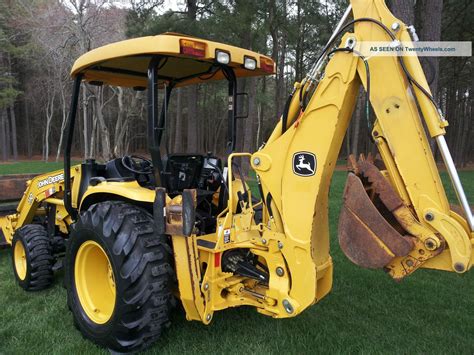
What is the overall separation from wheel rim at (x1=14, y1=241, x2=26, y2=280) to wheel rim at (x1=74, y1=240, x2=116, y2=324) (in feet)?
4.87

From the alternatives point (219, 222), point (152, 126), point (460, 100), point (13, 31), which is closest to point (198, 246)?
point (219, 222)

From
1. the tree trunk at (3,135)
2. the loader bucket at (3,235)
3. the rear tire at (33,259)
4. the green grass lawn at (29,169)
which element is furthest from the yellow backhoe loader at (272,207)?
the tree trunk at (3,135)

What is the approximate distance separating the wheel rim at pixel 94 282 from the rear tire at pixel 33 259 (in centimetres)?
114

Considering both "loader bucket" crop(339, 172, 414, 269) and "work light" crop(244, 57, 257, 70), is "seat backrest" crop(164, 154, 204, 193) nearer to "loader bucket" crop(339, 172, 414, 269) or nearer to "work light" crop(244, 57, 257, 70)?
"work light" crop(244, 57, 257, 70)

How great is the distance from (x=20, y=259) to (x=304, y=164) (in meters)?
3.62

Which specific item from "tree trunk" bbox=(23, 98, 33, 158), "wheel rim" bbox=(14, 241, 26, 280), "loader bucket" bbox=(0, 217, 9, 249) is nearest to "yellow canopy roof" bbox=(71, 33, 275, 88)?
"wheel rim" bbox=(14, 241, 26, 280)

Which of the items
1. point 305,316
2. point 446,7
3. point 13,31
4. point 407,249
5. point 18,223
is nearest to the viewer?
point 407,249

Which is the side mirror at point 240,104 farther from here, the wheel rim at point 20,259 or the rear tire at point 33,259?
the wheel rim at point 20,259

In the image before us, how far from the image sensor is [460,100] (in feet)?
88.6

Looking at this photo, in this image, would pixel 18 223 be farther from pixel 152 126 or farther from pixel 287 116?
pixel 287 116

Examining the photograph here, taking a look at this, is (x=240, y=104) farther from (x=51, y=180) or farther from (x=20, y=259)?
(x=20, y=259)

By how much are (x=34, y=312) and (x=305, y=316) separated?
2543 mm

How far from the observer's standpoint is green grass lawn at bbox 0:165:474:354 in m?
3.26

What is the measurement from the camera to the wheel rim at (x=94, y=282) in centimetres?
344
